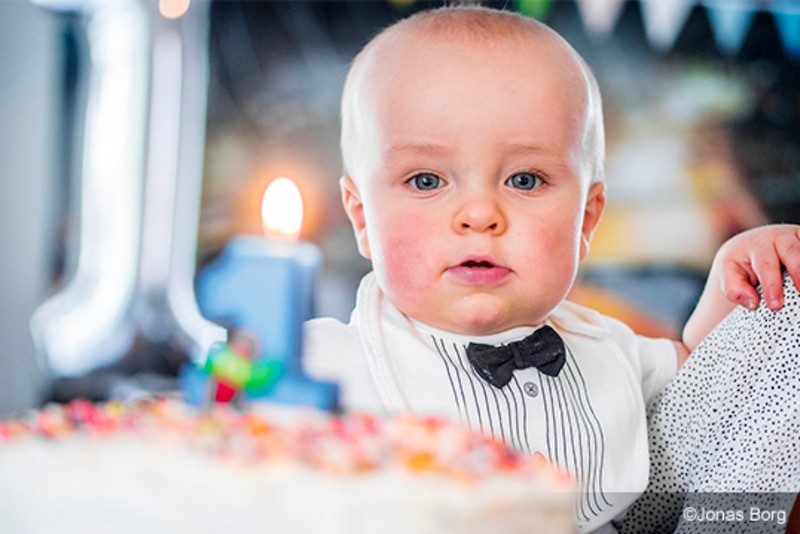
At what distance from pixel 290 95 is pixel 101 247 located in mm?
526

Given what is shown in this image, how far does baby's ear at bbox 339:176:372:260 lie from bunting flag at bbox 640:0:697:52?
130cm

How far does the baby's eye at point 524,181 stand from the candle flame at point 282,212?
0.21 meters

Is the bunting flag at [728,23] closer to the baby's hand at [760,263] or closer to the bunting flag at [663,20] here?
the bunting flag at [663,20]

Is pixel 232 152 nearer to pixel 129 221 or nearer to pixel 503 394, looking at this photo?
pixel 129 221

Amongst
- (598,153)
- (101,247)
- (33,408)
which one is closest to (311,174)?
(101,247)

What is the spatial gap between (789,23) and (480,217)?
4.93 feet

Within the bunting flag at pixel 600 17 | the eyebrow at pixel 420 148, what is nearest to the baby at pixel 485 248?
the eyebrow at pixel 420 148

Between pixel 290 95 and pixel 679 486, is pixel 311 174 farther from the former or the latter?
pixel 679 486

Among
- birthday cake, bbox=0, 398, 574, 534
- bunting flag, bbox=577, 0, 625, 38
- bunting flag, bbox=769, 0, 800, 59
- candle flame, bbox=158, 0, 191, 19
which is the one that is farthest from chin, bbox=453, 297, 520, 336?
bunting flag, bbox=769, 0, 800, 59

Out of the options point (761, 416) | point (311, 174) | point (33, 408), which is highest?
point (311, 174)

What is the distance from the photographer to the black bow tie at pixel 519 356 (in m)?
1.03

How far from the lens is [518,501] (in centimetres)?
67

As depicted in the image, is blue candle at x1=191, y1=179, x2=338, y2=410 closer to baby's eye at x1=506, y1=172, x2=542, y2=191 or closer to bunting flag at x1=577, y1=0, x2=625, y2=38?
baby's eye at x1=506, y1=172, x2=542, y2=191

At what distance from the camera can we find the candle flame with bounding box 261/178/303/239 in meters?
1.00
